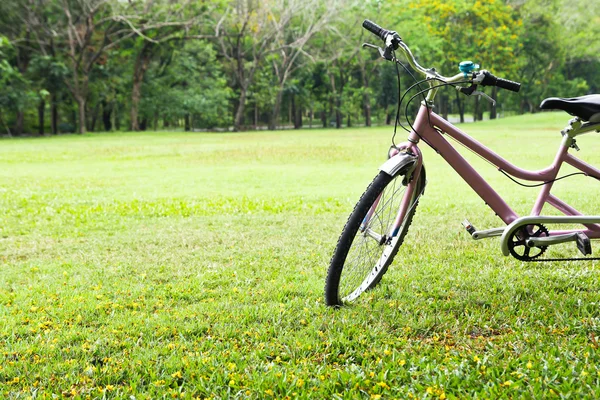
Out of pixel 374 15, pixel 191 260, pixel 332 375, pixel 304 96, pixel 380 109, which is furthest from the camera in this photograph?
pixel 380 109

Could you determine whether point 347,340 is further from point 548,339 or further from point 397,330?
point 548,339

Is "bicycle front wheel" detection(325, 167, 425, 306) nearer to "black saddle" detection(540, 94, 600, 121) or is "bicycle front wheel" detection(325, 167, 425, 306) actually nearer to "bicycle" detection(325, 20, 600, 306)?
"bicycle" detection(325, 20, 600, 306)

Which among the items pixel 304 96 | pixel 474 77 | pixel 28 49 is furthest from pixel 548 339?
pixel 304 96

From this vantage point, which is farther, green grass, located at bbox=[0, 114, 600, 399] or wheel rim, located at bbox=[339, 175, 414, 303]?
wheel rim, located at bbox=[339, 175, 414, 303]

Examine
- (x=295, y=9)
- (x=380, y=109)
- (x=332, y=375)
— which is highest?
(x=295, y=9)

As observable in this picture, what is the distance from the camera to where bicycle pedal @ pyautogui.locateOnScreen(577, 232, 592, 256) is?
10.8ft

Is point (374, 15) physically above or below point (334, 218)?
above

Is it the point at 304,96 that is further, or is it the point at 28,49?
the point at 304,96

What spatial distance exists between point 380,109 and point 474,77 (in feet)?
157

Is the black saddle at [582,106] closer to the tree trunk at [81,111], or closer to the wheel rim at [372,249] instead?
the wheel rim at [372,249]

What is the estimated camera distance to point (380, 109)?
4981 centimetres

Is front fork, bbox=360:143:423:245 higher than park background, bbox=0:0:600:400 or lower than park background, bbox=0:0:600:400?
higher

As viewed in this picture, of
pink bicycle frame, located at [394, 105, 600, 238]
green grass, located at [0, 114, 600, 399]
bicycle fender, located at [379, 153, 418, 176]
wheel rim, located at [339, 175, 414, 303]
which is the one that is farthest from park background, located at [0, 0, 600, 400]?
bicycle fender, located at [379, 153, 418, 176]

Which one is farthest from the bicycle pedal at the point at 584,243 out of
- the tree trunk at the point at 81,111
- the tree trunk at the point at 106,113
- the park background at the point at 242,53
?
the tree trunk at the point at 106,113
